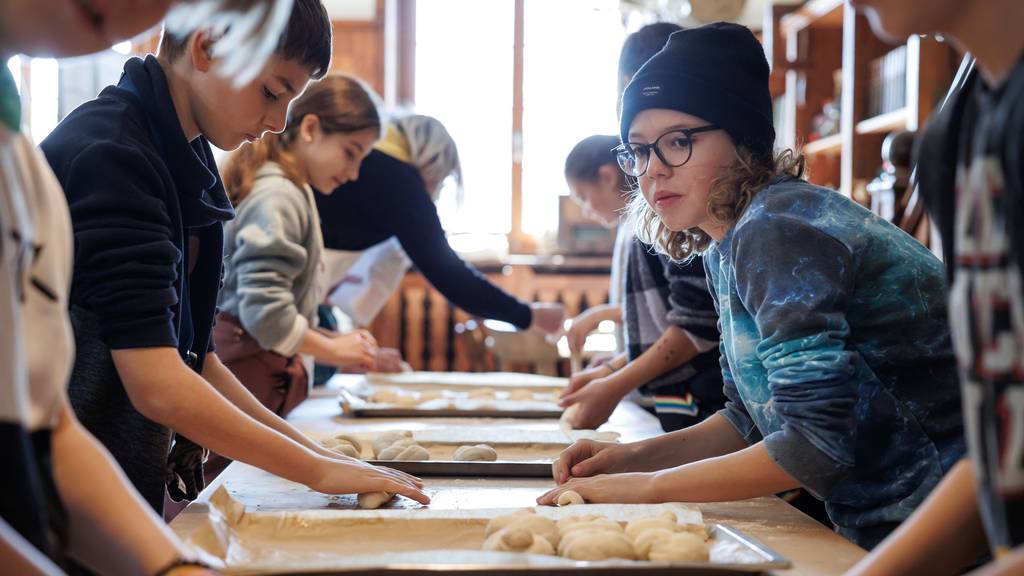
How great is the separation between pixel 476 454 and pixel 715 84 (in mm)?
655

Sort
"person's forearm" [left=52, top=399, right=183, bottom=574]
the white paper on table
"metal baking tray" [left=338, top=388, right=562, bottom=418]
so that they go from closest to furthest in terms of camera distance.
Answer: "person's forearm" [left=52, top=399, right=183, bottom=574], "metal baking tray" [left=338, top=388, right=562, bottom=418], the white paper on table

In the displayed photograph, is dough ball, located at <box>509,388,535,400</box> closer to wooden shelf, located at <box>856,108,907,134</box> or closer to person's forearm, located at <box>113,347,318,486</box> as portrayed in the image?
person's forearm, located at <box>113,347,318,486</box>

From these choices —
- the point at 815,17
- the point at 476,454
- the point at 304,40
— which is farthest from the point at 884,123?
the point at 304,40

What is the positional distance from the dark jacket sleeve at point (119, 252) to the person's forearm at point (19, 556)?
48cm

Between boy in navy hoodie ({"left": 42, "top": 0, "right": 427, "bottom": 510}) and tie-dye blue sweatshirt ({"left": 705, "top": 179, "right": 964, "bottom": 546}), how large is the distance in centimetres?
50

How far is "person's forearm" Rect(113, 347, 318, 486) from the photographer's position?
3.67ft

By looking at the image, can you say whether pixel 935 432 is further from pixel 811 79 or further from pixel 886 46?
pixel 811 79

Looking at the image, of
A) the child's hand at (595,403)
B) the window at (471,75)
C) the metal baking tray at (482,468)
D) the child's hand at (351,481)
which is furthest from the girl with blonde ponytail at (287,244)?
the window at (471,75)

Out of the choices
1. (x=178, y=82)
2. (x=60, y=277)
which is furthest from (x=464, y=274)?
(x=60, y=277)

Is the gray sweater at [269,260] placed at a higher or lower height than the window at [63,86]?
lower

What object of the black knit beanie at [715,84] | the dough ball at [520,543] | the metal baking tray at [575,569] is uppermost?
the black knit beanie at [715,84]

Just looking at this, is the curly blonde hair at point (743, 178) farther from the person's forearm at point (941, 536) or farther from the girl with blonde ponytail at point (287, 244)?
the girl with blonde ponytail at point (287, 244)

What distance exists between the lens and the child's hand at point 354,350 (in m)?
2.44

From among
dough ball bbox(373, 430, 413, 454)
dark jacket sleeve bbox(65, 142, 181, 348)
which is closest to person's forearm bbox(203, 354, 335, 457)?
dough ball bbox(373, 430, 413, 454)
